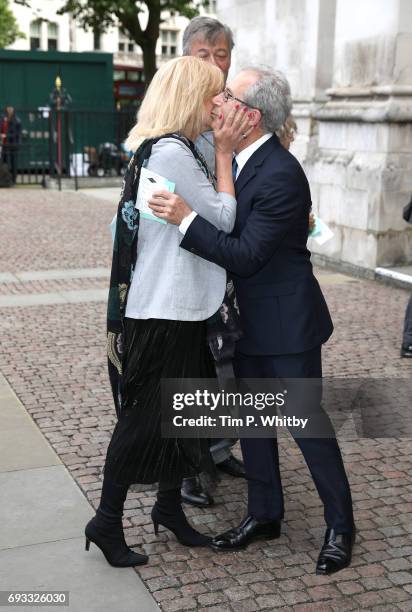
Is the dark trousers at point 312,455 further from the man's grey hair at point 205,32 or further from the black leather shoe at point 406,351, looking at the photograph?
the black leather shoe at point 406,351

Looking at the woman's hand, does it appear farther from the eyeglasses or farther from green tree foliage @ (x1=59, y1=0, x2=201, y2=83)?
green tree foliage @ (x1=59, y1=0, x2=201, y2=83)

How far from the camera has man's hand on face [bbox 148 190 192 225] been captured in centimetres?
297

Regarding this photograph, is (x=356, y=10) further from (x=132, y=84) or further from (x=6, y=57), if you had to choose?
(x=132, y=84)

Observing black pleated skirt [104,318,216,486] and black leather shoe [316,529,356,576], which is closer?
black pleated skirt [104,318,216,486]

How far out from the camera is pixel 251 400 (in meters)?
3.43

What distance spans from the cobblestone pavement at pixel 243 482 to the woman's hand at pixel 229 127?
158 cm

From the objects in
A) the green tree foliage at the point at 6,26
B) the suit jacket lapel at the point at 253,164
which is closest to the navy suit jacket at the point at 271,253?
the suit jacket lapel at the point at 253,164

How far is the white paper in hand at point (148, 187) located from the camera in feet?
9.83

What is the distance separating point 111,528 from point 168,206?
124 centimetres

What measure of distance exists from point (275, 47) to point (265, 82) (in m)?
9.56

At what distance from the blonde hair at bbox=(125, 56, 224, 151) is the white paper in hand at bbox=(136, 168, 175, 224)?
128 mm

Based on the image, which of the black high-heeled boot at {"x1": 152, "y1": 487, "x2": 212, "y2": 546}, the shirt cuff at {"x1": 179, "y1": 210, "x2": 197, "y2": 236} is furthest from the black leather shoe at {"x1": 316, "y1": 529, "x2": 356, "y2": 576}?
the shirt cuff at {"x1": 179, "y1": 210, "x2": 197, "y2": 236}

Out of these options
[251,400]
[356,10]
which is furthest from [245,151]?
[356,10]

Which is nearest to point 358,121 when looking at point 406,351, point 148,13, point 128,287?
point 406,351
